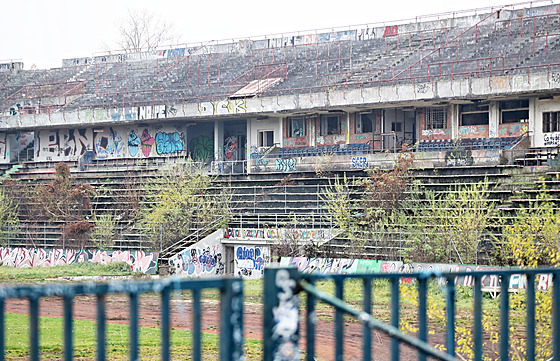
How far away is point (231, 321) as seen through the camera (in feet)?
13.8

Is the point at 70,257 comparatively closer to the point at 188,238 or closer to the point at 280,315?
the point at 188,238

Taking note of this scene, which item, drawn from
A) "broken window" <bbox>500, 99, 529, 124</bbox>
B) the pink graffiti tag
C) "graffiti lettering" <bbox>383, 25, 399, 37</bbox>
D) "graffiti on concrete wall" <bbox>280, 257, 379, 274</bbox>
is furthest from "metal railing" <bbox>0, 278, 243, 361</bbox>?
the pink graffiti tag

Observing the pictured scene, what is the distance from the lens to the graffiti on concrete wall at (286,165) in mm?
40906

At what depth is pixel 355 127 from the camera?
1732 inches

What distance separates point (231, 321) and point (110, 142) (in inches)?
1975

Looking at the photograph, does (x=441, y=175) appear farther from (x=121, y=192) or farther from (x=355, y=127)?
(x=121, y=192)

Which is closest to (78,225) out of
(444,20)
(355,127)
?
(355,127)

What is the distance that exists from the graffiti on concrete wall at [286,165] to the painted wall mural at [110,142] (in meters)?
10.7

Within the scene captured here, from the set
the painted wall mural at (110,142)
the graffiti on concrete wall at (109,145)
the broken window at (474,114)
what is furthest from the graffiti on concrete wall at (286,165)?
the graffiti on concrete wall at (109,145)

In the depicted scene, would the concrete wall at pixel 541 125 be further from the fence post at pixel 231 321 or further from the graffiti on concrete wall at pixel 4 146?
the graffiti on concrete wall at pixel 4 146

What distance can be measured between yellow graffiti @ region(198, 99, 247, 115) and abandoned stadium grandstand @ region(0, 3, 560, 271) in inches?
2.9

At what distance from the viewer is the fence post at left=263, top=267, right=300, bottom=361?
4258 millimetres

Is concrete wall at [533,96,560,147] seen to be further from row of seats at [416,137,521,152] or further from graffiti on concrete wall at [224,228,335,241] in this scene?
graffiti on concrete wall at [224,228,335,241]

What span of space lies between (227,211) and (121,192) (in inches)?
303
